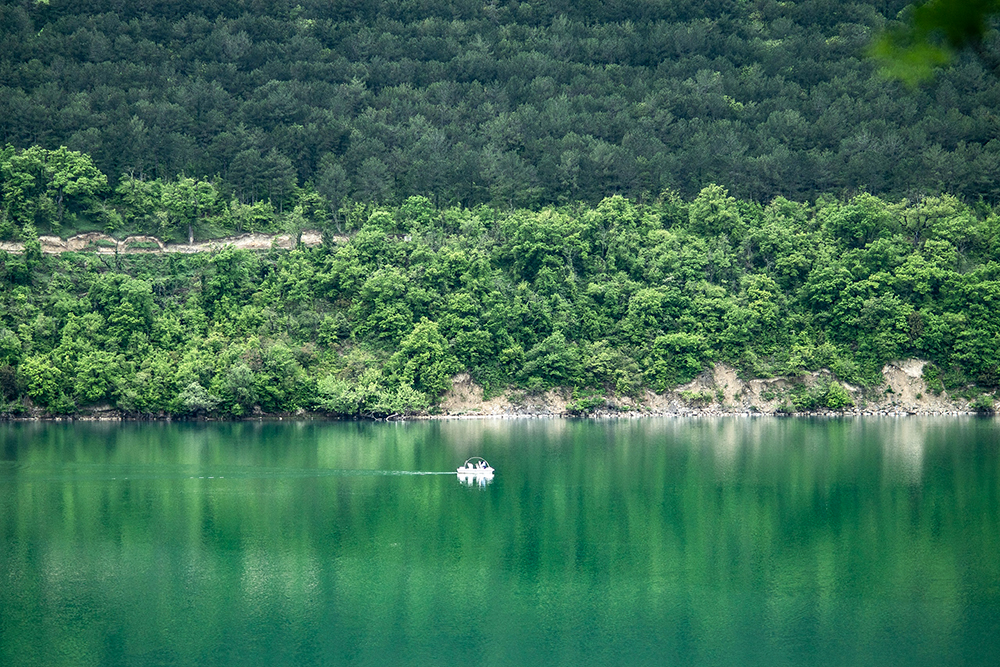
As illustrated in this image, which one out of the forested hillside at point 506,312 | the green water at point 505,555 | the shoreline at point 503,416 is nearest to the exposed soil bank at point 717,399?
the shoreline at point 503,416

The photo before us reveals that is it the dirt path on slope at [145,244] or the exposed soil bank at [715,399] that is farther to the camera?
the dirt path on slope at [145,244]

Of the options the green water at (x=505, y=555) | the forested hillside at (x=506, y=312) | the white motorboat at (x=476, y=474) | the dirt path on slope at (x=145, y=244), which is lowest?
the green water at (x=505, y=555)

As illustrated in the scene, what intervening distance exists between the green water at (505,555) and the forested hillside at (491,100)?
49965 mm

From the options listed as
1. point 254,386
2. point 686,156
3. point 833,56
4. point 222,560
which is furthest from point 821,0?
point 222,560

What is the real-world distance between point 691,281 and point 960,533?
59.2 meters

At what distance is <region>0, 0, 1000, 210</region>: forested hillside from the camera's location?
111 m

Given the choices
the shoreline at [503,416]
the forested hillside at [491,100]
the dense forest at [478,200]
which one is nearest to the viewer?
the shoreline at [503,416]

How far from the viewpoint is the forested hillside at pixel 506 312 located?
3413 inches

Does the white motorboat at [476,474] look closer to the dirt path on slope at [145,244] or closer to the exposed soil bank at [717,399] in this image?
the exposed soil bank at [717,399]

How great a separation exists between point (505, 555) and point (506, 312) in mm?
56641

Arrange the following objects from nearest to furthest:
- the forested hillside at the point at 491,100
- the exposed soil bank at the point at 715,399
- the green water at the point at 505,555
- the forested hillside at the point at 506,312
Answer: the green water at the point at 505,555 < the forested hillside at the point at 506,312 < the exposed soil bank at the point at 715,399 < the forested hillside at the point at 491,100

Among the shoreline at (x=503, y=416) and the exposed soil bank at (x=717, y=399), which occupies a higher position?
the exposed soil bank at (x=717, y=399)

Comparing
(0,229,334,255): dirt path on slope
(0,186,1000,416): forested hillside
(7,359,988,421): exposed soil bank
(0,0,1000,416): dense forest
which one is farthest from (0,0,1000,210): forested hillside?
(7,359,988,421): exposed soil bank

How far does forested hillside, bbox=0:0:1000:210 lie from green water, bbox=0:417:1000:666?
50.0 meters
